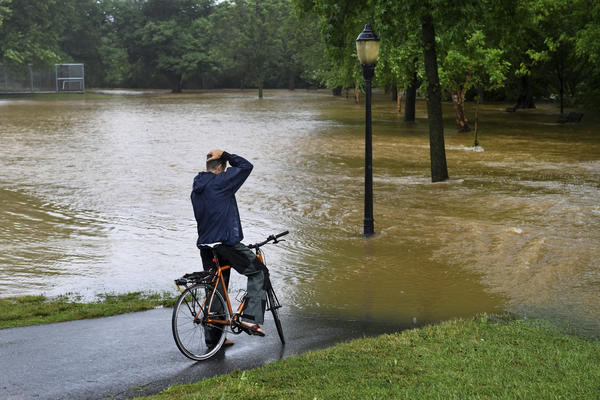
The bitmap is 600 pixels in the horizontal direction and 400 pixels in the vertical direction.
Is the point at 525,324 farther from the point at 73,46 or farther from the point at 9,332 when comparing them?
the point at 73,46

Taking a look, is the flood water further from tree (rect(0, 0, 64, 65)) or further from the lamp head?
tree (rect(0, 0, 64, 65))

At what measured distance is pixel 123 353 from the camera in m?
6.43

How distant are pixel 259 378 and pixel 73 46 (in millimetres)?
85526

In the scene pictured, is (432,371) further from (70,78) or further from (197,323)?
(70,78)

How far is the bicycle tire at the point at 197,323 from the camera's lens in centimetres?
616

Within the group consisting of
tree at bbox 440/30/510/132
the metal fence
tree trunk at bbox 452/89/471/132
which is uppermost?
the metal fence

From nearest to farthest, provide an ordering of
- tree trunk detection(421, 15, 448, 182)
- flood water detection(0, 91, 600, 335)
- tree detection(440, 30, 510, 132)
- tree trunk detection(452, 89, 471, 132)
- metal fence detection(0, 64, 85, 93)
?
1. flood water detection(0, 91, 600, 335)
2. tree trunk detection(421, 15, 448, 182)
3. tree detection(440, 30, 510, 132)
4. tree trunk detection(452, 89, 471, 132)
5. metal fence detection(0, 64, 85, 93)

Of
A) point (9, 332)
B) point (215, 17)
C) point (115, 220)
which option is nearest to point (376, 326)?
point (9, 332)

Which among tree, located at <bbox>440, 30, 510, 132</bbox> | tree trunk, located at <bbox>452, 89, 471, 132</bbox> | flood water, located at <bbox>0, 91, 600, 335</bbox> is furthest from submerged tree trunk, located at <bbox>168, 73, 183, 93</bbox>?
tree, located at <bbox>440, 30, 510, 132</bbox>

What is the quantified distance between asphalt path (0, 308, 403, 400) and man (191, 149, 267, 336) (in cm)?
49

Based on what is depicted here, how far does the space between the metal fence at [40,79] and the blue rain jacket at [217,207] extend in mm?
65714

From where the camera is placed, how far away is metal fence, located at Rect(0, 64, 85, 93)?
2628 inches

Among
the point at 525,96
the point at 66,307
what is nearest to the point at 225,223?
the point at 66,307

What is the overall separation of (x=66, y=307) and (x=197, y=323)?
2.53m
